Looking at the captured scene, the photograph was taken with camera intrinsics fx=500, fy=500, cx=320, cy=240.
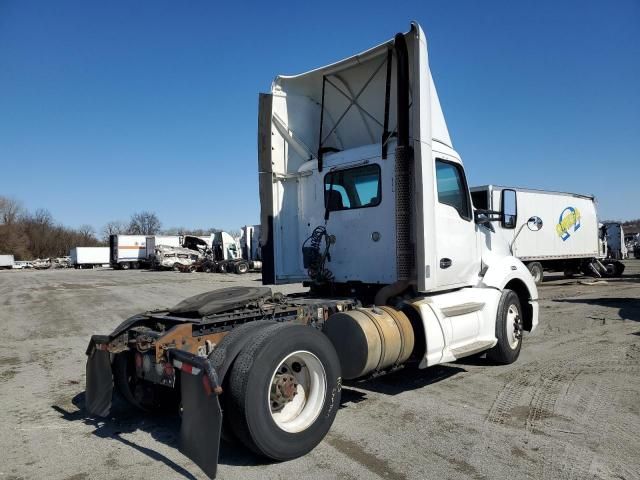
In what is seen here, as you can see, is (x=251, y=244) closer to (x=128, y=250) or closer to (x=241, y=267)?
(x=241, y=267)

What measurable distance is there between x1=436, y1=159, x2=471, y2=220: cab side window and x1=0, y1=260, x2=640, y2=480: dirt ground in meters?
2.16

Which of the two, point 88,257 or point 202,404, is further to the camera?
point 88,257

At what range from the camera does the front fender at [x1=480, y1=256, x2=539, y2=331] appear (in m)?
6.79

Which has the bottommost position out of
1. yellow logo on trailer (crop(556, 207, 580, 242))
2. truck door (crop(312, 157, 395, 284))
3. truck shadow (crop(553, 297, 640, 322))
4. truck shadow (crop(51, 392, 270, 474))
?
truck shadow (crop(51, 392, 270, 474))

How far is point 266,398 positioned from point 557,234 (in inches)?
782

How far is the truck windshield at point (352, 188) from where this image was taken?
6.12 m

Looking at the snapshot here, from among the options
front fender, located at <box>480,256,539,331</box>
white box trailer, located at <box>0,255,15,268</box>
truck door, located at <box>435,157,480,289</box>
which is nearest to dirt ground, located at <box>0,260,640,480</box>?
front fender, located at <box>480,256,539,331</box>

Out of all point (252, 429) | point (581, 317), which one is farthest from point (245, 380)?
point (581, 317)

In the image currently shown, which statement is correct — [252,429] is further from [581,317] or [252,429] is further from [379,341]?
[581,317]

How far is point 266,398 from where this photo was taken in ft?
12.3

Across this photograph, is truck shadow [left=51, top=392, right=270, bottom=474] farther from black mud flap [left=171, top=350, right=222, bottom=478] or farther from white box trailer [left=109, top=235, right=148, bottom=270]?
white box trailer [left=109, top=235, right=148, bottom=270]

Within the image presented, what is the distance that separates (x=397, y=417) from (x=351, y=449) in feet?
2.96

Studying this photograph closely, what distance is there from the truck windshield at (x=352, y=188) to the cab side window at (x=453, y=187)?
0.73m

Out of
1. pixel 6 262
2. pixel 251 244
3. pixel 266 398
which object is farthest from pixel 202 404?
pixel 6 262
